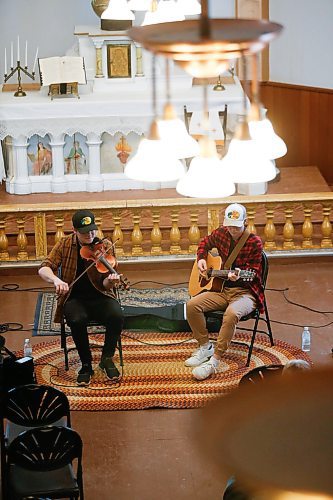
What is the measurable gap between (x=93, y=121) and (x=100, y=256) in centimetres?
394

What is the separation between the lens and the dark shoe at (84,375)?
22.2 ft

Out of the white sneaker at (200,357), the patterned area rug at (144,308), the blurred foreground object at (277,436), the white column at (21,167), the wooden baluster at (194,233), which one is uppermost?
the blurred foreground object at (277,436)

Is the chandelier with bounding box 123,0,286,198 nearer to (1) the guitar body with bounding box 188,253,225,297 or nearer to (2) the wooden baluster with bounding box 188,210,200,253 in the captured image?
(1) the guitar body with bounding box 188,253,225,297

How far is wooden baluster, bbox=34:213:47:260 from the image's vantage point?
29.9ft

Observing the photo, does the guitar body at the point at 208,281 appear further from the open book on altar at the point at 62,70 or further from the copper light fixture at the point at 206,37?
the copper light fixture at the point at 206,37

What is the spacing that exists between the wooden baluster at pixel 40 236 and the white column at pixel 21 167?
1.40 m

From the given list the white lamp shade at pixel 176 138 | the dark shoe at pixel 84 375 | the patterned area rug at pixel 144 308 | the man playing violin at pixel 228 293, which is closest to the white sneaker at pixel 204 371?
the man playing violin at pixel 228 293

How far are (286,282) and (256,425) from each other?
7.62m

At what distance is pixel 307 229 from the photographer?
9.27m

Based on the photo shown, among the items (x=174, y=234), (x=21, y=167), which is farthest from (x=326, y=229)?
(x=21, y=167)

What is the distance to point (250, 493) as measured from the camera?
1186 millimetres

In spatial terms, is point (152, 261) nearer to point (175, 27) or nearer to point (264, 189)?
point (264, 189)

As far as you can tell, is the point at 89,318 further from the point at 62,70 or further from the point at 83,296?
the point at 62,70

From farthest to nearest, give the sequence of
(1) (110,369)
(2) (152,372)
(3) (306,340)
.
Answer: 1. (3) (306,340)
2. (2) (152,372)
3. (1) (110,369)
